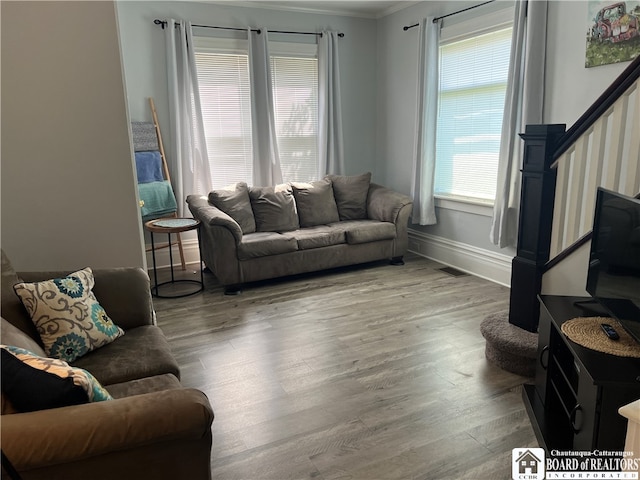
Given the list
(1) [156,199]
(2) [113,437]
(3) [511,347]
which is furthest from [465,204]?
A: (2) [113,437]

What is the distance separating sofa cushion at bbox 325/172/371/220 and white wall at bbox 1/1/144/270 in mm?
2565

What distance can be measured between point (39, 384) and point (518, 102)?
3.69 metres

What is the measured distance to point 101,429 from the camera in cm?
128

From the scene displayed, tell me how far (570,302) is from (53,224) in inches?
108

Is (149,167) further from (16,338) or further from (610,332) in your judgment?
(610,332)

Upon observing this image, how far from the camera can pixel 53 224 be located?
8.72ft

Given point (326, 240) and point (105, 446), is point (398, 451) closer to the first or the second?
point (105, 446)

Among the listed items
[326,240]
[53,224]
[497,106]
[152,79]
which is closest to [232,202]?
[326,240]

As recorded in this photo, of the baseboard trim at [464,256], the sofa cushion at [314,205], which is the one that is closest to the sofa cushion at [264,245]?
the sofa cushion at [314,205]

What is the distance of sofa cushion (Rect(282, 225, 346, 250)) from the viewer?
171 inches

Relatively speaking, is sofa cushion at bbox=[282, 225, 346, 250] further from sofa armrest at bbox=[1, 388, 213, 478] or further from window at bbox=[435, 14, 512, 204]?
sofa armrest at bbox=[1, 388, 213, 478]

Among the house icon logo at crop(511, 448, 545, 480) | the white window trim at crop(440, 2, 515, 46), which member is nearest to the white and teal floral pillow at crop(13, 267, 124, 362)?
the house icon logo at crop(511, 448, 545, 480)

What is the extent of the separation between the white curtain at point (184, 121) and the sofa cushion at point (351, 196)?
135 centimetres

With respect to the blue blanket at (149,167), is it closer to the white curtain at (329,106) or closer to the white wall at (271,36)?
the white wall at (271,36)
